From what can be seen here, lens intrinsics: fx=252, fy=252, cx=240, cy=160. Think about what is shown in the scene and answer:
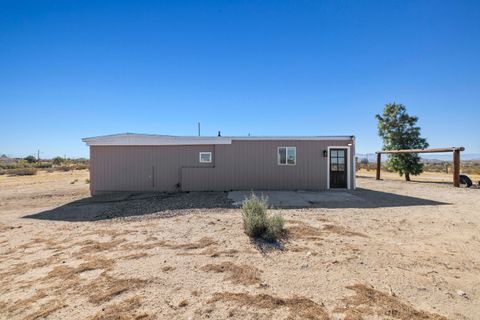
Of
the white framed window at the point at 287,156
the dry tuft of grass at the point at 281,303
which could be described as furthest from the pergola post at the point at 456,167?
the dry tuft of grass at the point at 281,303

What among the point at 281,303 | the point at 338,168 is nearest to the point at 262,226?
the point at 281,303

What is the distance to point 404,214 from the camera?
6.88 m

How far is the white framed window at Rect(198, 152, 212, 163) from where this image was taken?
37.0ft

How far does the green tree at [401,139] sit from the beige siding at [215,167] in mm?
7503

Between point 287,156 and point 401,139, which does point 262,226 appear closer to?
point 287,156

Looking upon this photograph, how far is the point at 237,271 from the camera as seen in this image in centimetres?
344

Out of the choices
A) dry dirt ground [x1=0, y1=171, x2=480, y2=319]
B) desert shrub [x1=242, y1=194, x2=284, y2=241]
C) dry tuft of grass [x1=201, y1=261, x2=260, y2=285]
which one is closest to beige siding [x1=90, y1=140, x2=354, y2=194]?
dry dirt ground [x1=0, y1=171, x2=480, y2=319]

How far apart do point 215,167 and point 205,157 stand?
64 centimetres

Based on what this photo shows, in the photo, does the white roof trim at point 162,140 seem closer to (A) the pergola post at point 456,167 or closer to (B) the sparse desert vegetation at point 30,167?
(A) the pergola post at point 456,167

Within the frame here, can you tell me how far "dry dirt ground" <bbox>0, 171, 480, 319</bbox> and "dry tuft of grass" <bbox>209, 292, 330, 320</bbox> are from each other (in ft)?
0.05

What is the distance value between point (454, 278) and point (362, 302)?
1.56m

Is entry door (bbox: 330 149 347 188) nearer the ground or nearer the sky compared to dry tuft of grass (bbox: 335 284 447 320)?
nearer the sky

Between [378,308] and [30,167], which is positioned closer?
[378,308]

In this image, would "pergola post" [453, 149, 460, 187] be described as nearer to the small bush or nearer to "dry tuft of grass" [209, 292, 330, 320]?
the small bush
